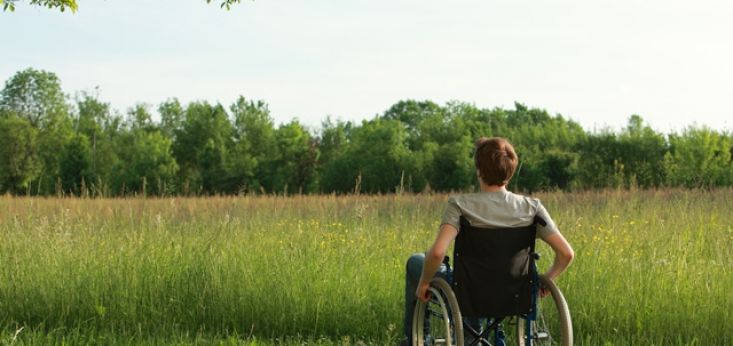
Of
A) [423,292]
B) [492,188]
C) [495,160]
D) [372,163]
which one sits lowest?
[423,292]

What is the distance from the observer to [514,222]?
3805 mm

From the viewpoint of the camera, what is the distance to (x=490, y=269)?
3828 mm

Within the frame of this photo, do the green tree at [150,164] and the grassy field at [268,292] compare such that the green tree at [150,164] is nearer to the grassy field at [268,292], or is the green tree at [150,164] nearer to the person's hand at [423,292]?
the grassy field at [268,292]

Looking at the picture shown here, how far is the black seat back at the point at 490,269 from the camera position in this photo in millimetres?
3799

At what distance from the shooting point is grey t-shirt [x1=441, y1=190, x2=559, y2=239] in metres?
3.75

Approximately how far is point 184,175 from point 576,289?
44.7 metres

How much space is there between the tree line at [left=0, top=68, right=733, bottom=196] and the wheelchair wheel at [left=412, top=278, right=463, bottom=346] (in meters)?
30.0

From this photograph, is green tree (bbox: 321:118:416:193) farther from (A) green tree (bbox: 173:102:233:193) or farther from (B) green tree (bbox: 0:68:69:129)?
(B) green tree (bbox: 0:68:69:129)

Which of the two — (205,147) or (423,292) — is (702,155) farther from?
(423,292)

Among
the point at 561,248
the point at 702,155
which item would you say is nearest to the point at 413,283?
the point at 561,248

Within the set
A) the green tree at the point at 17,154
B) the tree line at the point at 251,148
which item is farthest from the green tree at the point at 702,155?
the green tree at the point at 17,154

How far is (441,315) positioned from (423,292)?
188 mm

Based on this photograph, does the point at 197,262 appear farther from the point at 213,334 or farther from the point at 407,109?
the point at 407,109

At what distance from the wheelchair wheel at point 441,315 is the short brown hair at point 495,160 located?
0.53m
